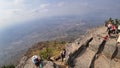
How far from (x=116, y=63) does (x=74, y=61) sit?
23.9 ft

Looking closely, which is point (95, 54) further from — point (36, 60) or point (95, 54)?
point (36, 60)

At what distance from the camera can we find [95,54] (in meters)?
40.8

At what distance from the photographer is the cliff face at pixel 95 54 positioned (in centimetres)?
3897

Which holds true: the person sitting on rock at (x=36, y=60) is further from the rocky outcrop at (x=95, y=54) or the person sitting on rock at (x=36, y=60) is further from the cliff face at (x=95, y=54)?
the rocky outcrop at (x=95, y=54)

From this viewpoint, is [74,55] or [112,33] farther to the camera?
[112,33]

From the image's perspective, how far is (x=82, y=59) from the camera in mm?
40469

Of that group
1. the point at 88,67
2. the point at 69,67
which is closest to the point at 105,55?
the point at 88,67

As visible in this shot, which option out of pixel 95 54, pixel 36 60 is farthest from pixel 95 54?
pixel 36 60

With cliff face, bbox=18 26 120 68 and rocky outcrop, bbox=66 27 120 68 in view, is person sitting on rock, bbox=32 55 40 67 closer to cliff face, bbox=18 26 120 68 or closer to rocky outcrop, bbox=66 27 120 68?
cliff face, bbox=18 26 120 68

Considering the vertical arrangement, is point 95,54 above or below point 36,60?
below

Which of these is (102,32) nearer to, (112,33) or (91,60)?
(112,33)

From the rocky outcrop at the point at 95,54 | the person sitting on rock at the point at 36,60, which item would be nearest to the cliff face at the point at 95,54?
the rocky outcrop at the point at 95,54

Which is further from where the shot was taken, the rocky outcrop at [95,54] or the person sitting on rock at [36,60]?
the rocky outcrop at [95,54]

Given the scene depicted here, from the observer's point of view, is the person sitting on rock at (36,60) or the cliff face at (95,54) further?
the cliff face at (95,54)
